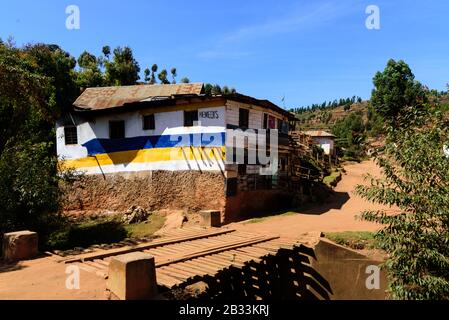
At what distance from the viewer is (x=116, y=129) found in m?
20.5

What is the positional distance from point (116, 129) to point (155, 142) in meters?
3.08

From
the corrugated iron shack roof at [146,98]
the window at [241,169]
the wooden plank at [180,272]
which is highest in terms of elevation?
the corrugated iron shack roof at [146,98]

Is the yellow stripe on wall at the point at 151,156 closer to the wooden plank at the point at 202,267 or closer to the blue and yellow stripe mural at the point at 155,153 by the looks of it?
the blue and yellow stripe mural at the point at 155,153

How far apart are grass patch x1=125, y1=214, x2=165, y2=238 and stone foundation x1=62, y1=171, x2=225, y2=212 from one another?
1.06 metres

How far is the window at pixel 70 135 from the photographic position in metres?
22.0

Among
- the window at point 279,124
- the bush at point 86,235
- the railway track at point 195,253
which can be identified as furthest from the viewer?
the window at point 279,124

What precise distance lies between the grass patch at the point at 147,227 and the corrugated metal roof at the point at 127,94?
703cm

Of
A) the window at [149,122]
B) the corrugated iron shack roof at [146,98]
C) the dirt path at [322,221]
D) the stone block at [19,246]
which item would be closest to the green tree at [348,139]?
the dirt path at [322,221]

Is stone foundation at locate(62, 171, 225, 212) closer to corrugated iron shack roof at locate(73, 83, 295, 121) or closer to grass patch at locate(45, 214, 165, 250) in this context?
grass patch at locate(45, 214, 165, 250)

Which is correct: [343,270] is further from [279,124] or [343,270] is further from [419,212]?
Result: [279,124]

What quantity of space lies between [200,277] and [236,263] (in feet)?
4.79

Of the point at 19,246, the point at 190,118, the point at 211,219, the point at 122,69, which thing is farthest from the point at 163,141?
the point at 122,69

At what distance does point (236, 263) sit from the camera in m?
8.91
